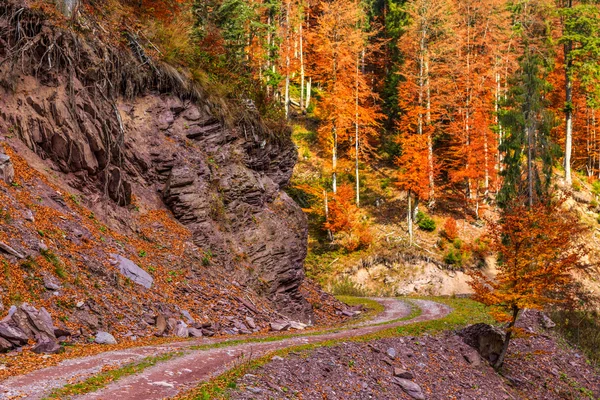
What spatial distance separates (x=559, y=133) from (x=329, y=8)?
1162 inches

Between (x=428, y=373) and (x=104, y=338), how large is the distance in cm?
1057

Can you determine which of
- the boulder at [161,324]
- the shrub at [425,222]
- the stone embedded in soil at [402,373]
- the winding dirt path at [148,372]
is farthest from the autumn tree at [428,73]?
the winding dirt path at [148,372]

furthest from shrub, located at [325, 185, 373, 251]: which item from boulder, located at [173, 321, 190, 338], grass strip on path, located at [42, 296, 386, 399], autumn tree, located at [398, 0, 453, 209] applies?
boulder, located at [173, 321, 190, 338]

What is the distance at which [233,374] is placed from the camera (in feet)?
31.8

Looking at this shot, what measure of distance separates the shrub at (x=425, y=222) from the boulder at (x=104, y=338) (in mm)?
33475

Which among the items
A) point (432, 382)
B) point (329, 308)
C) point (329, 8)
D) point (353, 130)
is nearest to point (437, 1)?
point (329, 8)

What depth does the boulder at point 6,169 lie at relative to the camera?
1283 centimetres

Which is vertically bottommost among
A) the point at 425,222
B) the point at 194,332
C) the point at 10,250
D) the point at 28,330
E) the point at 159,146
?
the point at 425,222

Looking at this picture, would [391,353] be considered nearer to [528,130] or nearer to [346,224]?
[528,130]

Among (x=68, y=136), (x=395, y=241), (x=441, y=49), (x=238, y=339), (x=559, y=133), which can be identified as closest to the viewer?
(x=238, y=339)

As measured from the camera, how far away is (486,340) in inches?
790

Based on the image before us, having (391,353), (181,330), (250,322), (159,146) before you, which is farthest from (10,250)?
(391,353)

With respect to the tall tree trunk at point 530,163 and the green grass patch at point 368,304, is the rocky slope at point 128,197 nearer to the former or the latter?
the green grass patch at point 368,304

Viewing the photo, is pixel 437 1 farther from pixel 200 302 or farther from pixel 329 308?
pixel 200 302
